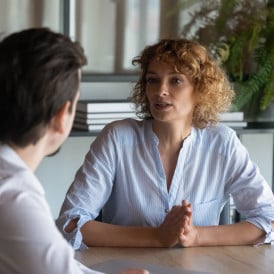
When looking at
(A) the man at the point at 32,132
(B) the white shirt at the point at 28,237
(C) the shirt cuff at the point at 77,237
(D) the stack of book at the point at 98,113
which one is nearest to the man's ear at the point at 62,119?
(A) the man at the point at 32,132

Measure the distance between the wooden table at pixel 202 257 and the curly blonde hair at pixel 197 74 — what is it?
503 mm

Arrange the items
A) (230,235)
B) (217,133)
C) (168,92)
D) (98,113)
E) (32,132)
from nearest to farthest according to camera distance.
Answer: (32,132) → (230,235) → (168,92) → (217,133) → (98,113)

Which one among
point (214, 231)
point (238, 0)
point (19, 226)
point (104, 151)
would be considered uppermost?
point (238, 0)

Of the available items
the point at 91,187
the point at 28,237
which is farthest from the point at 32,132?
the point at 91,187

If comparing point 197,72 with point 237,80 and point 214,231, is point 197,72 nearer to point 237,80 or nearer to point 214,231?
point 214,231

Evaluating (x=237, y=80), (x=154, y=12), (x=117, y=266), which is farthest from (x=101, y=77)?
(x=117, y=266)

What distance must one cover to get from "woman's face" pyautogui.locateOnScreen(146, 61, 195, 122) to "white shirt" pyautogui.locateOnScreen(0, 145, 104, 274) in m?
1.08

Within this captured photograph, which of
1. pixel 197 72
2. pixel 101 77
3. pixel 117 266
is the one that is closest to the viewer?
pixel 117 266

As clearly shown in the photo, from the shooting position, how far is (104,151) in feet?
7.65

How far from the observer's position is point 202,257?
203cm

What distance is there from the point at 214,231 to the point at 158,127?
1.37ft

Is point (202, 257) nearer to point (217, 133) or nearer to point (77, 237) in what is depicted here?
point (77, 237)

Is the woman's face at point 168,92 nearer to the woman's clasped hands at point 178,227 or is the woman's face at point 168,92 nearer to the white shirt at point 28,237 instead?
the woman's clasped hands at point 178,227

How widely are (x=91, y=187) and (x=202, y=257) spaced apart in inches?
17.2
